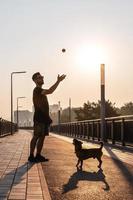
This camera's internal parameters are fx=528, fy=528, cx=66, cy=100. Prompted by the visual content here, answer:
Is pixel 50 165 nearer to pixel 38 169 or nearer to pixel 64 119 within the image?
pixel 38 169

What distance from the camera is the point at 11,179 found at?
8.70 metres

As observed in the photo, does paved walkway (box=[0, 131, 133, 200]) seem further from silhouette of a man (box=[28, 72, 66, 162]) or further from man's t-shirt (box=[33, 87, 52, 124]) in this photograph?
man's t-shirt (box=[33, 87, 52, 124])

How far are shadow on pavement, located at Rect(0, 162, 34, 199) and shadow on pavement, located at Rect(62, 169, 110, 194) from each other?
0.80 m

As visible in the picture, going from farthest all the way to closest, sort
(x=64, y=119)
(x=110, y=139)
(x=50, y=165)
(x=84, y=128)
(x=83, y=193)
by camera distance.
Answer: (x=64, y=119) → (x=84, y=128) → (x=110, y=139) → (x=50, y=165) → (x=83, y=193)

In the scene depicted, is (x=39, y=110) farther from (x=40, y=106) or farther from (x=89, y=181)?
(x=89, y=181)

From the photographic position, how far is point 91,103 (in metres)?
128

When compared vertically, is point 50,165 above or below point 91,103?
below

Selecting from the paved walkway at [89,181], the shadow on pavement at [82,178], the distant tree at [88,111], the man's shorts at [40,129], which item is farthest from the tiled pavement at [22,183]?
the distant tree at [88,111]

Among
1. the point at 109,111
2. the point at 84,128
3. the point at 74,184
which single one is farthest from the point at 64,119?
the point at 74,184

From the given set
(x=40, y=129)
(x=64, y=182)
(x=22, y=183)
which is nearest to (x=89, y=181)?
(x=64, y=182)

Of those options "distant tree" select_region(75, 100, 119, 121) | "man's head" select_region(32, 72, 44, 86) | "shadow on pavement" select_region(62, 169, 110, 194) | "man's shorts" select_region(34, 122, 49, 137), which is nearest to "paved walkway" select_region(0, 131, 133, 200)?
"shadow on pavement" select_region(62, 169, 110, 194)

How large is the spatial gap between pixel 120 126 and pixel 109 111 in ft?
276

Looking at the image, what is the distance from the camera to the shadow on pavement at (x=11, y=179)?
7340 mm

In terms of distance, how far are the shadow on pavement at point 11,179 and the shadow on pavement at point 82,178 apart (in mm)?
796
